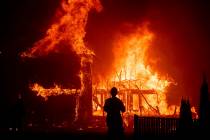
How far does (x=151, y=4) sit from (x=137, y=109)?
35.6ft

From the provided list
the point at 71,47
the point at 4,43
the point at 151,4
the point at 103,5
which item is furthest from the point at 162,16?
the point at 4,43

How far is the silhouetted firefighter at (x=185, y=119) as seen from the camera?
52.0ft

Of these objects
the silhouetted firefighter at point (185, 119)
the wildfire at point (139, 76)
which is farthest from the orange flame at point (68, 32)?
the silhouetted firefighter at point (185, 119)

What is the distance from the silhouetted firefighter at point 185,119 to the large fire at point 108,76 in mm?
12608

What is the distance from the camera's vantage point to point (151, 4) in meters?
37.5

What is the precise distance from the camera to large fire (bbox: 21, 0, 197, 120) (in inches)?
1134

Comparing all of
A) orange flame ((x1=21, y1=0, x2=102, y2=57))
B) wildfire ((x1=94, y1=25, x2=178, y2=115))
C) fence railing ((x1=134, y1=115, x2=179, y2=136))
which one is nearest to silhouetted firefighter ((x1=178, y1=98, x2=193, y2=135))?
fence railing ((x1=134, y1=115, x2=179, y2=136))

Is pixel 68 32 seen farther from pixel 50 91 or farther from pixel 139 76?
pixel 139 76

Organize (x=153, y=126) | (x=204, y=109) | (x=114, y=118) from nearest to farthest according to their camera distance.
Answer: (x=114, y=118) < (x=204, y=109) < (x=153, y=126)

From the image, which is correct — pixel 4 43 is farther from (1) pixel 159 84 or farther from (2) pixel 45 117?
(1) pixel 159 84

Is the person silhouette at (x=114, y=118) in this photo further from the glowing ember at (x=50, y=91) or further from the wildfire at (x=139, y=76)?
the wildfire at (x=139, y=76)

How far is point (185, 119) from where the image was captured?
52.5 feet

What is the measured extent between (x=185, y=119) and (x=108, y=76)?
18429 mm

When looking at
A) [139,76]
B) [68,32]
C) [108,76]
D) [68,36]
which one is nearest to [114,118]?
[68,36]
